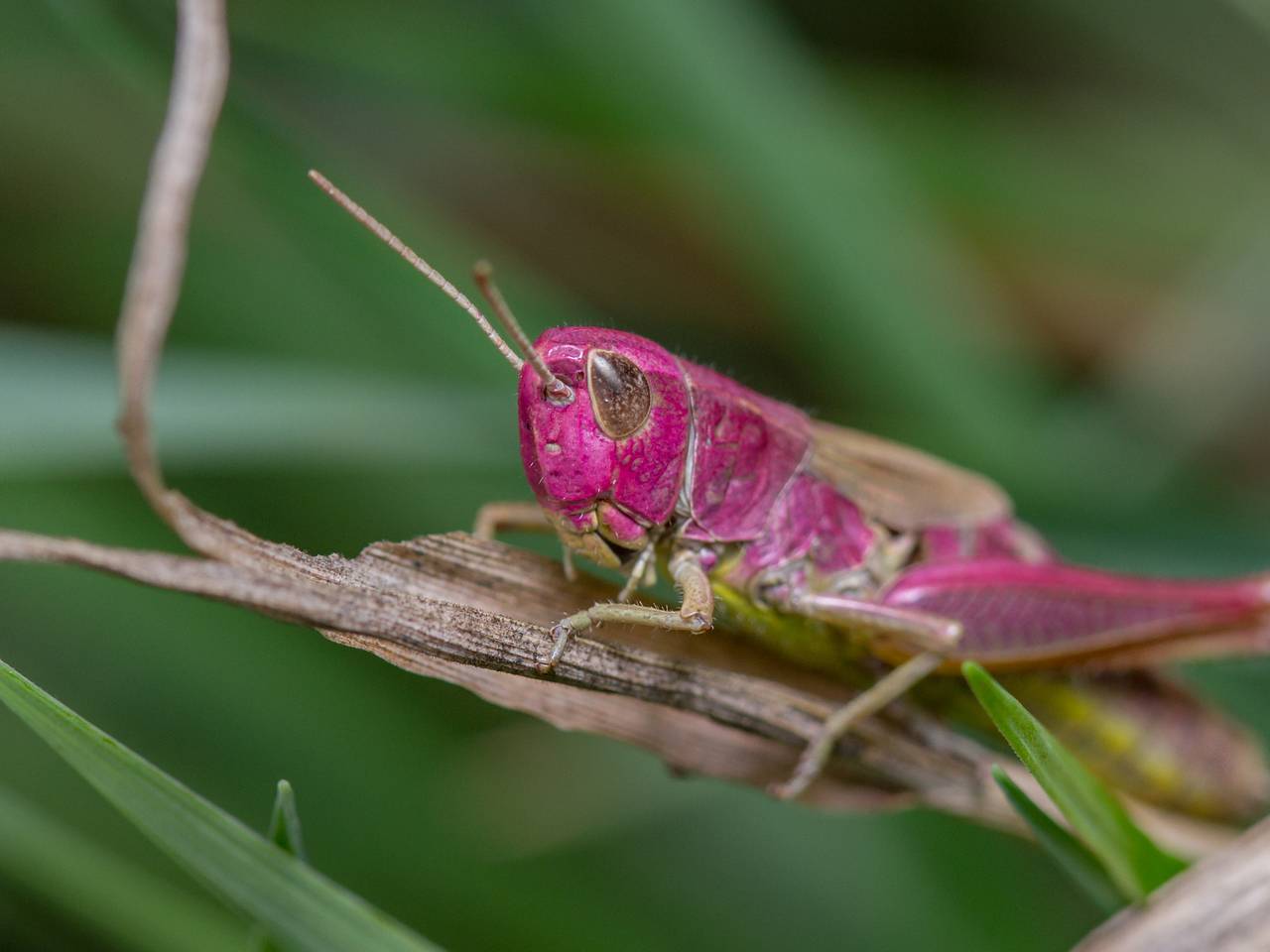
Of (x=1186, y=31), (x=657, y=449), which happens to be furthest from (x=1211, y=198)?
(x=657, y=449)

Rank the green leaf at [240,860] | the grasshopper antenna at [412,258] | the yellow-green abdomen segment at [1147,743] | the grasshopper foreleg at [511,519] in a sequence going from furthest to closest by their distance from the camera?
the yellow-green abdomen segment at [1147,743] < the grasshopper foreleg at [511,519] < the grasshopper antenna at [412,258] < the green leaf at [240,860]

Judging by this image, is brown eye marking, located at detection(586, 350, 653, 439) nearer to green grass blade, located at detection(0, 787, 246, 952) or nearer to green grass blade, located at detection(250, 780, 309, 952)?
green grass blade, located at detection(250, 780, 309, 952)

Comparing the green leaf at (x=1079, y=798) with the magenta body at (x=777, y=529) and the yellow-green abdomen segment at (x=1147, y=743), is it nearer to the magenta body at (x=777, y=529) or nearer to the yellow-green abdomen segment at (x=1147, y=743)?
the magenta body at (x=777, y=529)

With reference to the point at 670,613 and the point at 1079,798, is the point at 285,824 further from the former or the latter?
the point at 1079,798

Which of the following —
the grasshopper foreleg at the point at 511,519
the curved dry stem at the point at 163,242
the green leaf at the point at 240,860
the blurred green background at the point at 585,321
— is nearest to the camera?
the green leaf at the point at 240,860

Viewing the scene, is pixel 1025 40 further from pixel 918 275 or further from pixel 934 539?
pixel 934 539

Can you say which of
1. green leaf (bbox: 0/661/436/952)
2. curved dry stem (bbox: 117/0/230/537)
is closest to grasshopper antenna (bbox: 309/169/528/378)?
curved dry stem (bbox: 117/0/230/537)

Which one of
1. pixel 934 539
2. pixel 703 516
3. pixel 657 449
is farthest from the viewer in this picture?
pixel 934 539

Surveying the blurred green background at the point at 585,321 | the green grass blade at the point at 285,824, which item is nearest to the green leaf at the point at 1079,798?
the green grass blade at the point at 285,824
